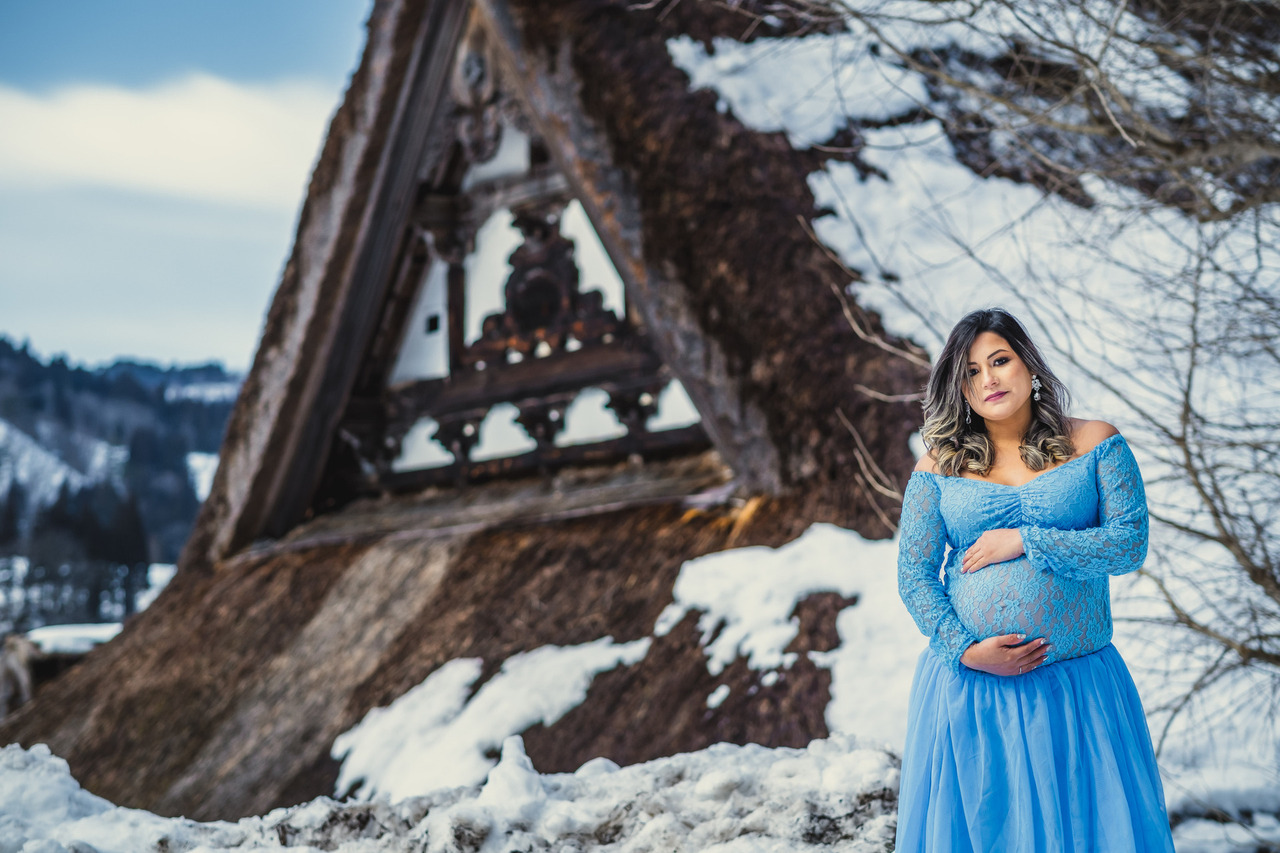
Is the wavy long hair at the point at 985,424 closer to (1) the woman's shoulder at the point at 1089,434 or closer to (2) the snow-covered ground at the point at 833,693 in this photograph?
(1) the woman's shoulder at the point at 1089,434

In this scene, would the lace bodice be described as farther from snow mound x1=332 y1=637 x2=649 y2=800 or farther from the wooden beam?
the wooden beam

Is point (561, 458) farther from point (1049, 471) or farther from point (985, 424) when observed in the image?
point (1049, 471)

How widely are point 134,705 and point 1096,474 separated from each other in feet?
15.5

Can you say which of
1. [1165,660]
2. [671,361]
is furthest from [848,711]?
[671,361]

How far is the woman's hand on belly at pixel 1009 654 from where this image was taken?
62.3 inches

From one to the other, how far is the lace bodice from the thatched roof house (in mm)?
1492

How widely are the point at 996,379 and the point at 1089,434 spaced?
0.52 ft

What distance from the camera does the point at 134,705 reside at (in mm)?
5082

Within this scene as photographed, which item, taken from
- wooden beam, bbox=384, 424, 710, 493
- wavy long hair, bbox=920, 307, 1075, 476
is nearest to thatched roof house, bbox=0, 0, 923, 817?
wooden beam, bbox=384, 424, 710, 493

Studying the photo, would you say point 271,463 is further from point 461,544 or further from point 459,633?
point 459,633

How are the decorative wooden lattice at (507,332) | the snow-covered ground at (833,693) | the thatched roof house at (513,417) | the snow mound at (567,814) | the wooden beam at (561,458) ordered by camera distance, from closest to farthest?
the snow mound at (567,814) < the snow-covered ground at (833,693) < the thatched roof house at (513,417) < the wooden beam at (561,458) < the decorative wooden lattice at (507,332)

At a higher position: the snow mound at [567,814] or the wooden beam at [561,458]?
the wooden beam at [561,458]

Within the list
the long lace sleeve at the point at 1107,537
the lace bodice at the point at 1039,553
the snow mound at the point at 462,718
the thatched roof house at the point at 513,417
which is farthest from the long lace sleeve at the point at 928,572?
the snow mound at the point at 462,718

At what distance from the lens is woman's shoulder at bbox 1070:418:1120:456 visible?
1646mm
